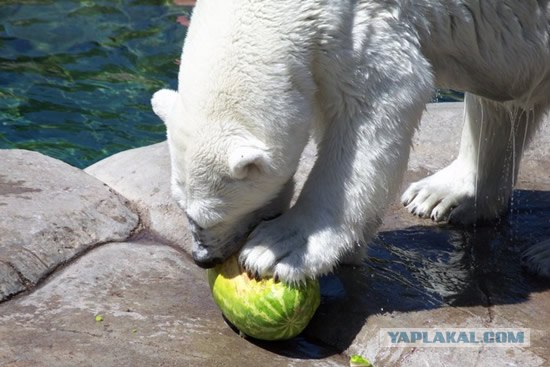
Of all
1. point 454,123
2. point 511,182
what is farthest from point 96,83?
point 511,182

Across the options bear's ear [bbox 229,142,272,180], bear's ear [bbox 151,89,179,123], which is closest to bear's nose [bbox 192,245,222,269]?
bear's ear [bbox 229,142,272,180]

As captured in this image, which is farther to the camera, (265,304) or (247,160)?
(265,304)

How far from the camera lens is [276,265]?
373cm

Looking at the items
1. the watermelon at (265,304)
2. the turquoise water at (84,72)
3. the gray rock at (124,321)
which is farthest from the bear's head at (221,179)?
the turquoise water at (84,72)

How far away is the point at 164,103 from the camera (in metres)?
3.98

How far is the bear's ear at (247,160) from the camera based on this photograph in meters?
3.52

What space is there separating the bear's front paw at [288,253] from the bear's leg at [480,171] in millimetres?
1223

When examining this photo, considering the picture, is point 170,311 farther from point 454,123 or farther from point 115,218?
point 454,123

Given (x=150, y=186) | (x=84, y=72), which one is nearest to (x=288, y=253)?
(x=150, y=186)

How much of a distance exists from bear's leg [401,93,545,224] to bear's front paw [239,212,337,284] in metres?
1.22

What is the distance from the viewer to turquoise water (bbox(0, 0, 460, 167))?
671 centimetres

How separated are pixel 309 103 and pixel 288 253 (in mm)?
514

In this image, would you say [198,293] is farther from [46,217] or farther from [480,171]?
[480,171]

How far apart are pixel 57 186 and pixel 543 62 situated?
80.2 inches
